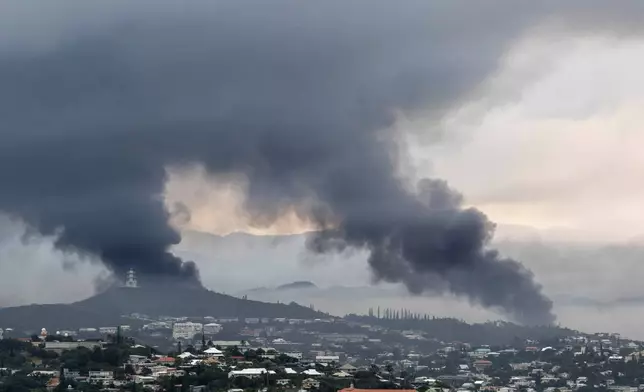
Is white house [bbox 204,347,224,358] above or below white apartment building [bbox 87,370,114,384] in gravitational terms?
above

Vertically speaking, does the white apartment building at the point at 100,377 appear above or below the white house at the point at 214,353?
below

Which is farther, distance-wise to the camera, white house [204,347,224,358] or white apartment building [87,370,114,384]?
white house [204,347,224,358]

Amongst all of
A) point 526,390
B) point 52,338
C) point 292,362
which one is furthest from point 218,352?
point 526,390

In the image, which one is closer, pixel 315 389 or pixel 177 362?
pixel 315 389

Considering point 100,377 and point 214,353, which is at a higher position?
point 214,353

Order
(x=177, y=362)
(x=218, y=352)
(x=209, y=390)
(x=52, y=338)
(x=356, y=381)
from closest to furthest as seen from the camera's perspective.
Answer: (x=209, y=390) → (x=356, y=381) → (x=177, y=362) → (x=218, y=352) → (x=52, y=338)

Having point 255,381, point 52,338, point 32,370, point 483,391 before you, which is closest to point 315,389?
point 255,381

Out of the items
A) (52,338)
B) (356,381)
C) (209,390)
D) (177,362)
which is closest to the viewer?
(209,390)

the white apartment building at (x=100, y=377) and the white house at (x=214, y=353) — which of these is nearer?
the white apartment building at (x=100, y=377)

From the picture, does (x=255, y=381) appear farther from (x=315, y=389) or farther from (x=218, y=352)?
(x=218, y=352)

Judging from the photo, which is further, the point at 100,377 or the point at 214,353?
the point at 214,353
